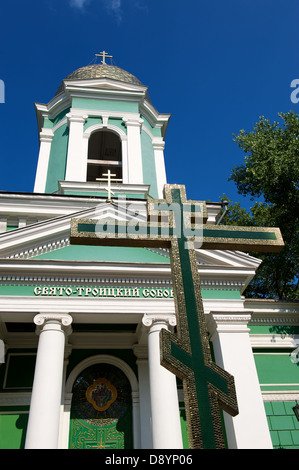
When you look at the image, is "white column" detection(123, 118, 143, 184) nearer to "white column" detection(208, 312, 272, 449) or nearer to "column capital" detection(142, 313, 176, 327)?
"column capital" detection(142, 313, 176, 327)

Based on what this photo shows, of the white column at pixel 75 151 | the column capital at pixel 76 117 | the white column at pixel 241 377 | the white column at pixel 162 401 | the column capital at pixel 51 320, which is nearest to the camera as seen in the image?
the white column at pixel 162 401

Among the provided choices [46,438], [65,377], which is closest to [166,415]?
[46,438]

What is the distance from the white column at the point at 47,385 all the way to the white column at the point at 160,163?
7.14 metres

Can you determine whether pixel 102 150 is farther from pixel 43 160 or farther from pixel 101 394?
pixel 101 394

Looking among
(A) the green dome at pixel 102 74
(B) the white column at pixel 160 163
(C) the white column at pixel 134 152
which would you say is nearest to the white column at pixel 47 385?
(C) the white column at pixel 134 152

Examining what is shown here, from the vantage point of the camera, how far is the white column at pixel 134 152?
1366 centimetres

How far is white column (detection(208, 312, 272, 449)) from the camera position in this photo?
7402 millimetres

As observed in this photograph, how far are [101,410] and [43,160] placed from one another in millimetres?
8509

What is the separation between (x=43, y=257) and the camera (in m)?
8.98

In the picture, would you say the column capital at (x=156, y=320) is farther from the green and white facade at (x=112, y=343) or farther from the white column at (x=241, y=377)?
the white column at (x=241, y=377)

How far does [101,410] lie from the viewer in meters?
9.12

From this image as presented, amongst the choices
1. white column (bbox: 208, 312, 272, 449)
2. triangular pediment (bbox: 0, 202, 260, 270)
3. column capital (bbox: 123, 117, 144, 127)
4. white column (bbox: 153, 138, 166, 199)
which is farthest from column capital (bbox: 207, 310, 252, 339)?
column capital (bbox: 123, 117, 144, 127)

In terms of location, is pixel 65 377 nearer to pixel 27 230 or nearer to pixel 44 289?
pixel 44 289

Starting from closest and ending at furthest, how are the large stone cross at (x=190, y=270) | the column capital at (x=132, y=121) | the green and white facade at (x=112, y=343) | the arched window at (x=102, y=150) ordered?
1. the large stone cross at (x=190, y=270)
2. the green and white facade at (x=112, y=343)
3. the column capital at (x=132, y=121)
4. the arched window at (x=102, y=150)
